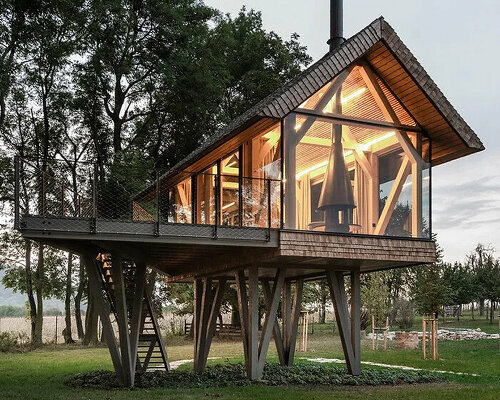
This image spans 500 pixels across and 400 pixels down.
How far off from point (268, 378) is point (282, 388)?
1.34 meters

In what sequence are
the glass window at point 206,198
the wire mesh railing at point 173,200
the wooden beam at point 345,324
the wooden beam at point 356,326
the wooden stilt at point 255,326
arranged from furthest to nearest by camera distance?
1. the glass window at point 206,198
2. the wooden beam at point 345,324
3. the wooden beam at point 356,326
4. the wooden stilt at point 255,326
5. the wire mesh railing at point 173,200

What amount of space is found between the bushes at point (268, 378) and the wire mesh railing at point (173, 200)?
354 centimetres

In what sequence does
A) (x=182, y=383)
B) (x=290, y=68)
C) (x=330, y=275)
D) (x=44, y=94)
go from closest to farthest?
(x=182, y=383) → (x=330, y=275) → (x=44, y=94) → (x=290, y=68)

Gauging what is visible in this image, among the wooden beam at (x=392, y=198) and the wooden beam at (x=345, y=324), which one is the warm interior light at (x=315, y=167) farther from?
the wooden beam at (x=345, y=324)

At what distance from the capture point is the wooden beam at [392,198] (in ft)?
48.2

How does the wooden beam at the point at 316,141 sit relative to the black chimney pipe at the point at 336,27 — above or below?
below

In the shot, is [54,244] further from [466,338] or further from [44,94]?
[466,338]

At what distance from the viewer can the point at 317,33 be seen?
2176 inches

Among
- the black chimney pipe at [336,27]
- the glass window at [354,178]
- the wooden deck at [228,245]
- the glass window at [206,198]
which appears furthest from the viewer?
the black chimney pipe at [336,27]

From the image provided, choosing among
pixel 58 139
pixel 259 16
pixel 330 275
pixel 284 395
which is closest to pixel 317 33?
pixel 259 16

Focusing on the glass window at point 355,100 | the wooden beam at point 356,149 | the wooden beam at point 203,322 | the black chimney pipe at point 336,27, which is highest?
the black chimney pipe at point 336,27

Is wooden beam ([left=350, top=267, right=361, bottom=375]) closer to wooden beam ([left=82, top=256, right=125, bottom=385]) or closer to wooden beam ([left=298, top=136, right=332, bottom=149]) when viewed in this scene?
wooden beam ([left=298, top=136, right=332, bottom=149])

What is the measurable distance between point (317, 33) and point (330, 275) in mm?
42467

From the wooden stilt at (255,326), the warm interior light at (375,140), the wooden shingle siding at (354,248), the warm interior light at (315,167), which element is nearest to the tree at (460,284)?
the wooden shingle siding at (354,248)
